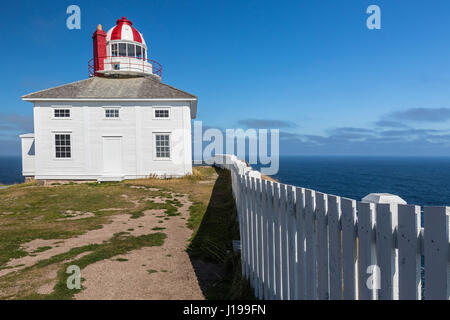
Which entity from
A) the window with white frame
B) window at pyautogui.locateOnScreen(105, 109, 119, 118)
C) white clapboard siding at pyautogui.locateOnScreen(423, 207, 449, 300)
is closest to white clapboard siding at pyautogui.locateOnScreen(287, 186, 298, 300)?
white clapboard siding at pyautogui.locateOnScreen(423, 207, 449, 300)

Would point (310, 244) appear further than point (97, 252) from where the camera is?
No

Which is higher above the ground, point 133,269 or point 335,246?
point 335,246

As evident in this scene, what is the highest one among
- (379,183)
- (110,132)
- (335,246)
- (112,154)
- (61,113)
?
(61,113)

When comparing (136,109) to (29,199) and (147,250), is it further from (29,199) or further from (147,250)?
(147,250)

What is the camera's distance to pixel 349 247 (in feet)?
7.28

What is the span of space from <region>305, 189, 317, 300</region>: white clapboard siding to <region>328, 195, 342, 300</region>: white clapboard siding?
23 cm

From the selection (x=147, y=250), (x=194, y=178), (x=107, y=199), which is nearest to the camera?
(x=147, y=250)

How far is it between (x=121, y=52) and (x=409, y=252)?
26.7 meters

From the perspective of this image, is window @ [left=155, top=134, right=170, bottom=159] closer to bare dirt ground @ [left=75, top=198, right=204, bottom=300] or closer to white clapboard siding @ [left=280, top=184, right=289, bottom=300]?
bare dirt ground @ [left=75, top=198, right=204, bottom=300]

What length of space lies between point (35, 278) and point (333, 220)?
16.7 feet

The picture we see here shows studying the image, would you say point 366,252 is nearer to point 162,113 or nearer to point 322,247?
point 322,247

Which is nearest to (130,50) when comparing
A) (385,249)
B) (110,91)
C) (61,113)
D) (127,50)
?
(127,50)
